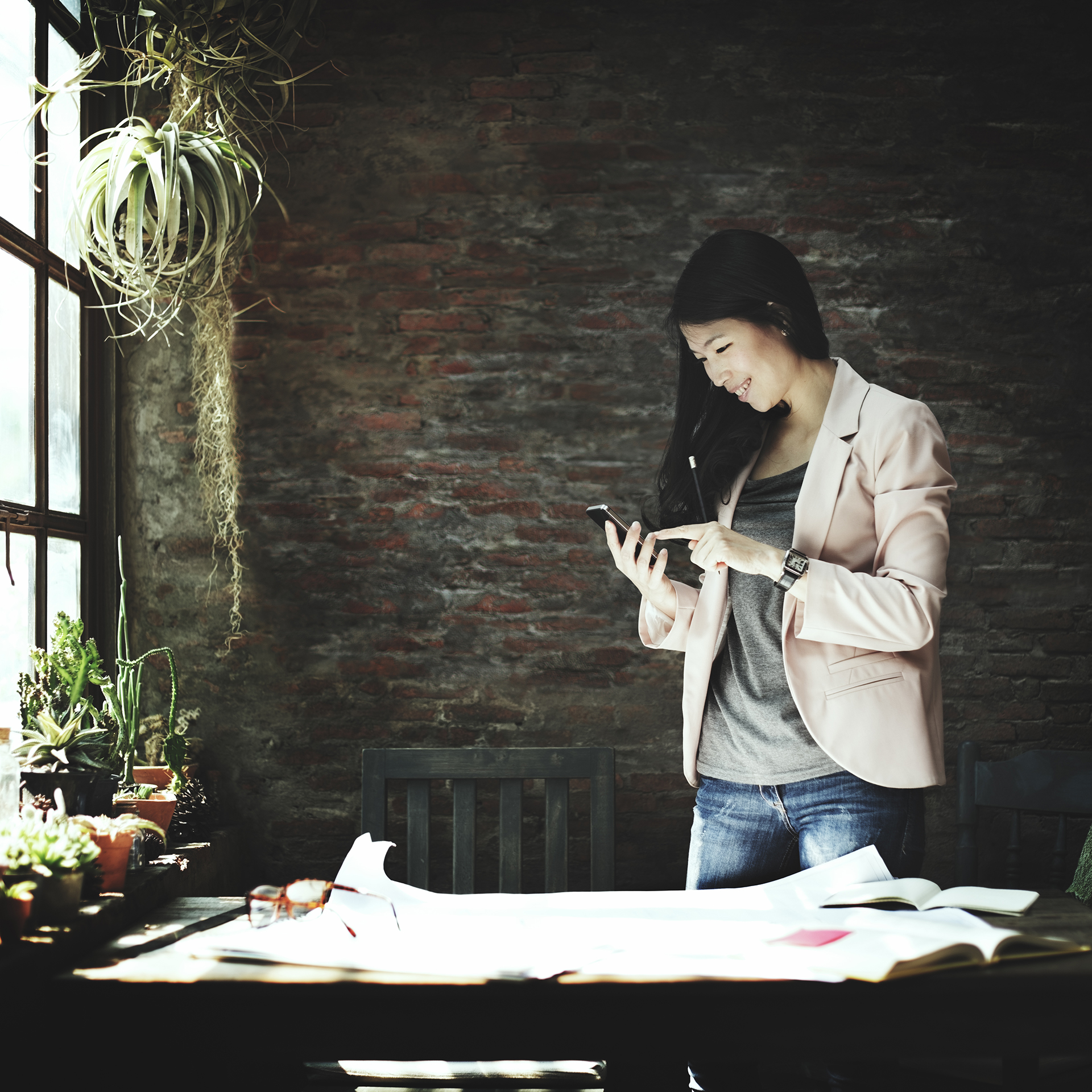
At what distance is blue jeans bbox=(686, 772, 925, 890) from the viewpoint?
1.63 meters

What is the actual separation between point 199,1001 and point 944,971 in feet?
2.91

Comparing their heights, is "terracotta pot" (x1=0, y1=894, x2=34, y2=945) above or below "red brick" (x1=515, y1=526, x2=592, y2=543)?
below

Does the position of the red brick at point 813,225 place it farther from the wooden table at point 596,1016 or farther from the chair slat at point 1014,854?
the wooden table at point 596,1016

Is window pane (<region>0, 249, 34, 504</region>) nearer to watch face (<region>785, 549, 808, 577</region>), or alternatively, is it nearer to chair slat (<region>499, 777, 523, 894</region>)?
chair slat (<region>499, 777, 523, 894</region>)

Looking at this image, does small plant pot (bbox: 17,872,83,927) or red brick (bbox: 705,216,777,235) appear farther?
red brick (bbox: 705,216,777,235)

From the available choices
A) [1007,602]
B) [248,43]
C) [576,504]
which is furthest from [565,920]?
[248,43]

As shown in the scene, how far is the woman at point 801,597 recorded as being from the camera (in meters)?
1.64

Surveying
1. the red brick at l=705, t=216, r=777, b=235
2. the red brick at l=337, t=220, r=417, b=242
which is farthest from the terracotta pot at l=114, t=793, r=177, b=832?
the red brick at l=705, t=216, r=777, b=235

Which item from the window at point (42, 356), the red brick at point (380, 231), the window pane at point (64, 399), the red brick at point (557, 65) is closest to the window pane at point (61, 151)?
the window at point (42, 356)

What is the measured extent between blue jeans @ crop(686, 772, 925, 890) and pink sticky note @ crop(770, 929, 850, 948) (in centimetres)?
47

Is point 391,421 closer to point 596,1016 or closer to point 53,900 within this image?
point 53,900

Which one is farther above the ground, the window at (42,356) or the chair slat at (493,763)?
the window at (42,356)

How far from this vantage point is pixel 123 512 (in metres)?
2.82

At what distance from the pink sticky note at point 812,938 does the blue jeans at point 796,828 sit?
1.53 feet
